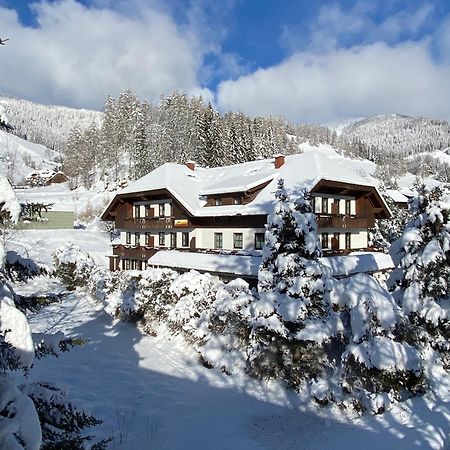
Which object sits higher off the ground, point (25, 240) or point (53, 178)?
point (53, 178)

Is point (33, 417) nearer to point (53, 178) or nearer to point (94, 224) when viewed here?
point (94, 224)

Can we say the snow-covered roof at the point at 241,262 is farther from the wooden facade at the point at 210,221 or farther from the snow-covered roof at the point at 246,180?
the snow-covered roof at the point at 246,180

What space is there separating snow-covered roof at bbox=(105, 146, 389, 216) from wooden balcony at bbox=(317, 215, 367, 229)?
104 inches

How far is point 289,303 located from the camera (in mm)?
14656

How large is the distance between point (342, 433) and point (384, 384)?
2408mm

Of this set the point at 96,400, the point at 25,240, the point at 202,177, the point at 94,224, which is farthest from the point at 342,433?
the point at 94,224

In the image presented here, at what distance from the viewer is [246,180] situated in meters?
29.8

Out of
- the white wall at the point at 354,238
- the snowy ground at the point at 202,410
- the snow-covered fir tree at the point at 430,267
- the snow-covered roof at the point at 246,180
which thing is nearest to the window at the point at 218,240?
the snow-covered roof at the point at 246,180

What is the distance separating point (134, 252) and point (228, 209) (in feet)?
35.1

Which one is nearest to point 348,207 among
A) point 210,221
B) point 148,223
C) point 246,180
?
point 246,180

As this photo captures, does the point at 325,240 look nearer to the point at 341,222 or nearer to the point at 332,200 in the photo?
the point at 341,222

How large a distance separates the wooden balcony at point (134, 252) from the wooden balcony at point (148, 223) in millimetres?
1785

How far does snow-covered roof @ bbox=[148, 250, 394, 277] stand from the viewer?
24.5m

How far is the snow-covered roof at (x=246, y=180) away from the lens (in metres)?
26.8
